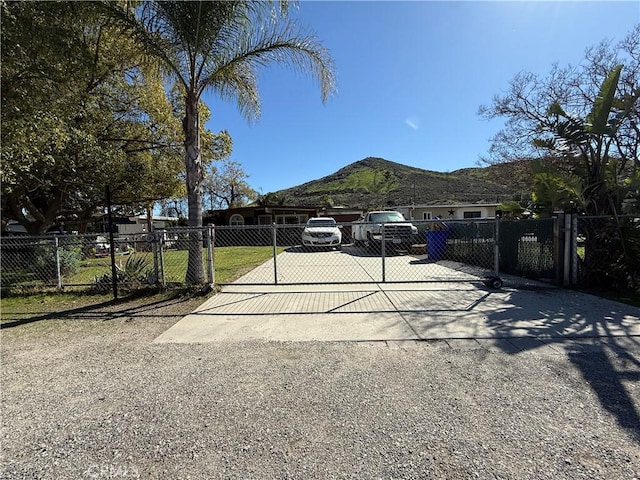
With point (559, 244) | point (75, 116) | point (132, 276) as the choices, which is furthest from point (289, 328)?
point (75, 116)

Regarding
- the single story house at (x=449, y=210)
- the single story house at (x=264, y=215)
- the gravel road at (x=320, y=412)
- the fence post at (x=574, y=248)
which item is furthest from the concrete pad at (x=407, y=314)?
the single story house at (x=449, y=210)

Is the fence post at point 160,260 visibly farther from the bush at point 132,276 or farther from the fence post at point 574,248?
the fence post at point 574,248

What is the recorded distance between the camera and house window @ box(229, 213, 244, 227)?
28.3 meters

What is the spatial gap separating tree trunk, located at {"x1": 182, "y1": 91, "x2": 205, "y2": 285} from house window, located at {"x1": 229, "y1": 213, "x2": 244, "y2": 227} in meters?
21.2

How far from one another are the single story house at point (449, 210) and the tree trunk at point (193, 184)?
92.0 feet

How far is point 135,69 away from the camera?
467 inches

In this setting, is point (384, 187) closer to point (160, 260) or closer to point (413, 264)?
point (413, 264)

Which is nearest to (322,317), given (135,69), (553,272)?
(553,272)

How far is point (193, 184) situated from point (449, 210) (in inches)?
1243

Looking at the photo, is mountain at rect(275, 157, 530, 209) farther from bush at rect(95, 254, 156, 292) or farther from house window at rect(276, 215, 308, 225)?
bush at rect(95, 254, 156, 292)

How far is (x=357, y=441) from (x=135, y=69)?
1364cm

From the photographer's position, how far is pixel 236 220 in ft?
94.0

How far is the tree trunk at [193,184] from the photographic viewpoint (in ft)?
23.3

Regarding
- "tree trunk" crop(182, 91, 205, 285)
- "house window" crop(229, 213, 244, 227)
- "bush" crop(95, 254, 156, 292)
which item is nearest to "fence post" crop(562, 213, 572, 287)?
"tree trunk" crop(182, 91, 205, 285)
